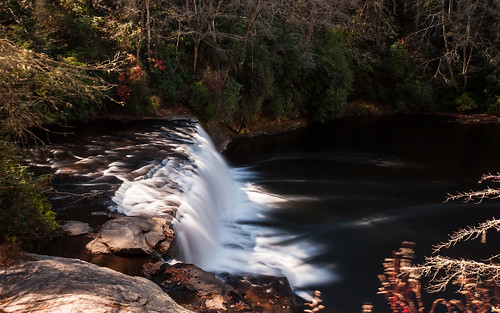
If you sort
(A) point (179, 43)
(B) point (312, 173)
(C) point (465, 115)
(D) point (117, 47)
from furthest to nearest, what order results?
1. (C) point (465, 115)
2. (A) point (179, 43)
3. (D) point (117, 47)
4. (B) point (312, 173)

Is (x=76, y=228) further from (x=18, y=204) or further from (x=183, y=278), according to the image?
(x=183, y=278)

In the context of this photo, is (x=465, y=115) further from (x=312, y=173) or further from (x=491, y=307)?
(x=491, y=307)

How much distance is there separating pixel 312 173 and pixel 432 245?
539cm

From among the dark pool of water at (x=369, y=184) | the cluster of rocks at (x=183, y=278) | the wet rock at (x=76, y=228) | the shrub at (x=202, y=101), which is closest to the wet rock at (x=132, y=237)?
the cluster of rocks at (x=183, y=278)

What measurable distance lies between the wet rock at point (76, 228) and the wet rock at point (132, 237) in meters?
0.29

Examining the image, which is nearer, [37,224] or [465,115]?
[37,224]

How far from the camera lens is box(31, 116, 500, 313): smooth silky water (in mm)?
7445

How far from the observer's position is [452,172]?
13.7 m

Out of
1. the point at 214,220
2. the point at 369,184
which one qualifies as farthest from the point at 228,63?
the point at 214,220

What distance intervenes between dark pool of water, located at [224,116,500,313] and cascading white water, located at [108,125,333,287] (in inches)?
18.9

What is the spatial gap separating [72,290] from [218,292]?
2.18 metres

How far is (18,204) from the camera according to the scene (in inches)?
217

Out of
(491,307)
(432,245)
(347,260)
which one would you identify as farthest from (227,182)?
(491,307)

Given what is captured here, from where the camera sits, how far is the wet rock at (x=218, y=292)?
5.43 metres
